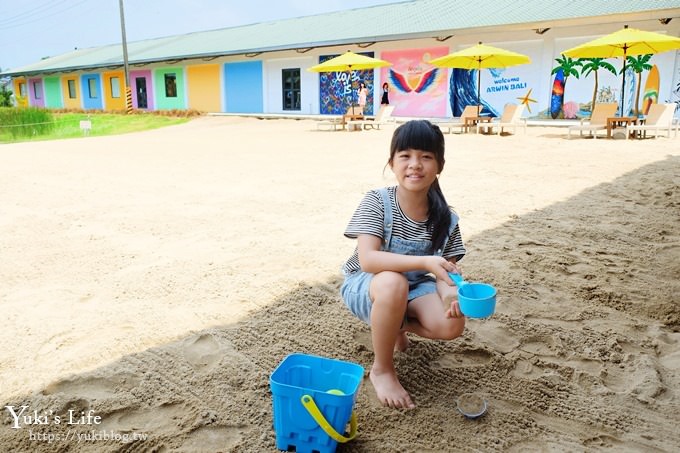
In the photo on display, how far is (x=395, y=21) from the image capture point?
2053 centimetres

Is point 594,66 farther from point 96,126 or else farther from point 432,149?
point 96,126

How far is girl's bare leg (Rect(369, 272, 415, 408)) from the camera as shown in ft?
6.39

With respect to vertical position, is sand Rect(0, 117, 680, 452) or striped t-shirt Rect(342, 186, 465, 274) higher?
striped t-shirt Rect(342, 186, 465, 274)

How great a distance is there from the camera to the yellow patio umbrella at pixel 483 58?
1355 cm

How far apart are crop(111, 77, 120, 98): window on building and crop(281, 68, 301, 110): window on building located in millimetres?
12516

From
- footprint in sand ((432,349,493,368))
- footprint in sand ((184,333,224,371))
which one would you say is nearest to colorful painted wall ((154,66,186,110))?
footprint in sand ((184,333,224,371))

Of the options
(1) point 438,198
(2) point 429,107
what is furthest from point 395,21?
(1) point 438,198

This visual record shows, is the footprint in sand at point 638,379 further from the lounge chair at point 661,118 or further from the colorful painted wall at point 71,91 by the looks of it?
the colorful painted wall at point 71,91

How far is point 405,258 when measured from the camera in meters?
2.00

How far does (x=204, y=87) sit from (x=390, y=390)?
25.5 m

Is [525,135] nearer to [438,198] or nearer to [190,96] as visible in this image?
[438,198]

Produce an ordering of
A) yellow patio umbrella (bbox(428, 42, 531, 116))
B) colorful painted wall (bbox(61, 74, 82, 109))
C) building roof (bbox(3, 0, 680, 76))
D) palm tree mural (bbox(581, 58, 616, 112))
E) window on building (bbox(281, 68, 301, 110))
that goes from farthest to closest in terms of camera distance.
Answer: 1. colorful painted wall (bbox(61, 74, 82, 109))
2. window on building (bbox(281, 68, 301, 110))
3. palm tree mural (bbox(581, 58, 616, 112))
4. building roof (bbox(3, 0, 680, 76))
5. yellow patio umbrella (bbox(428, 42, 531, 116))

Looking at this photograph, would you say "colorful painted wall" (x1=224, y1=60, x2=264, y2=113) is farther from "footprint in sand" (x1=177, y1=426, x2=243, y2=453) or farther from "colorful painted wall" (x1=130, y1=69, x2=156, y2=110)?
"footprint in sand" (x1=177, y1=426, x2=243, y2=453)

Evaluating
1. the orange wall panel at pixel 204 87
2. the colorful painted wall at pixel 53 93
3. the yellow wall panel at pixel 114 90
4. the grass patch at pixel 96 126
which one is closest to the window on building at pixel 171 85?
the orange wall panel at pixel 204 87
